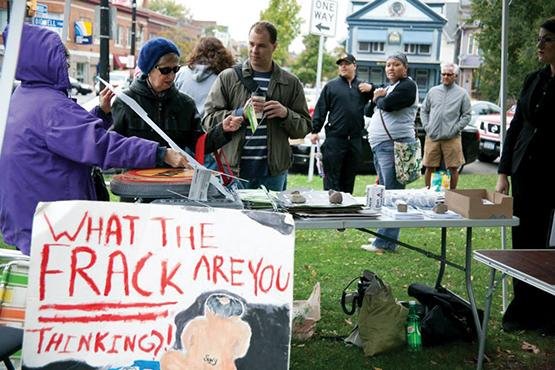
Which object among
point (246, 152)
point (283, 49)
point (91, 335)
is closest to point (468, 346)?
point (246, 152)

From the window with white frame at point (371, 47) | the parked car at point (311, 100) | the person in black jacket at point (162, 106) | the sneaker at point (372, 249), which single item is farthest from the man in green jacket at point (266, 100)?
the window with white frame at point (371, 47)

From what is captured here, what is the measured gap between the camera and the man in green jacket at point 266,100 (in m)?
4.13

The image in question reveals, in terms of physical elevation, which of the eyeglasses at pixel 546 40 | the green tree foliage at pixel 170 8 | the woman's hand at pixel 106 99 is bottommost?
the woman's hand at pixel 106 99

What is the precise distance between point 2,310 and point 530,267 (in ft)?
7.32

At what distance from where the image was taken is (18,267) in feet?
7.73

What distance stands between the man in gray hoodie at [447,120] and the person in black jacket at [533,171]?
4127 mm

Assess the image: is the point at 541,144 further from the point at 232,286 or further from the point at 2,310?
the point at 2,310

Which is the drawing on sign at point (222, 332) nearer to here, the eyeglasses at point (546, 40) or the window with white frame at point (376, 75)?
the eyeglasses at point (546, 40)

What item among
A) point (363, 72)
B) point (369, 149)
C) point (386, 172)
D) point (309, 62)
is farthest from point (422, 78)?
point (386, 172)

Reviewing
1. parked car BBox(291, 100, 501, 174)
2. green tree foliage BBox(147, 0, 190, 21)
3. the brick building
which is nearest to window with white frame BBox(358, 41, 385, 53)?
the brick building

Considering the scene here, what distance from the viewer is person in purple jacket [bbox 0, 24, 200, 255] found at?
8.05ft

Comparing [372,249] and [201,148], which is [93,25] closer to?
[372,249]

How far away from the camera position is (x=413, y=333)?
3.81 m

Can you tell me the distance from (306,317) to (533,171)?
1.65 metres
